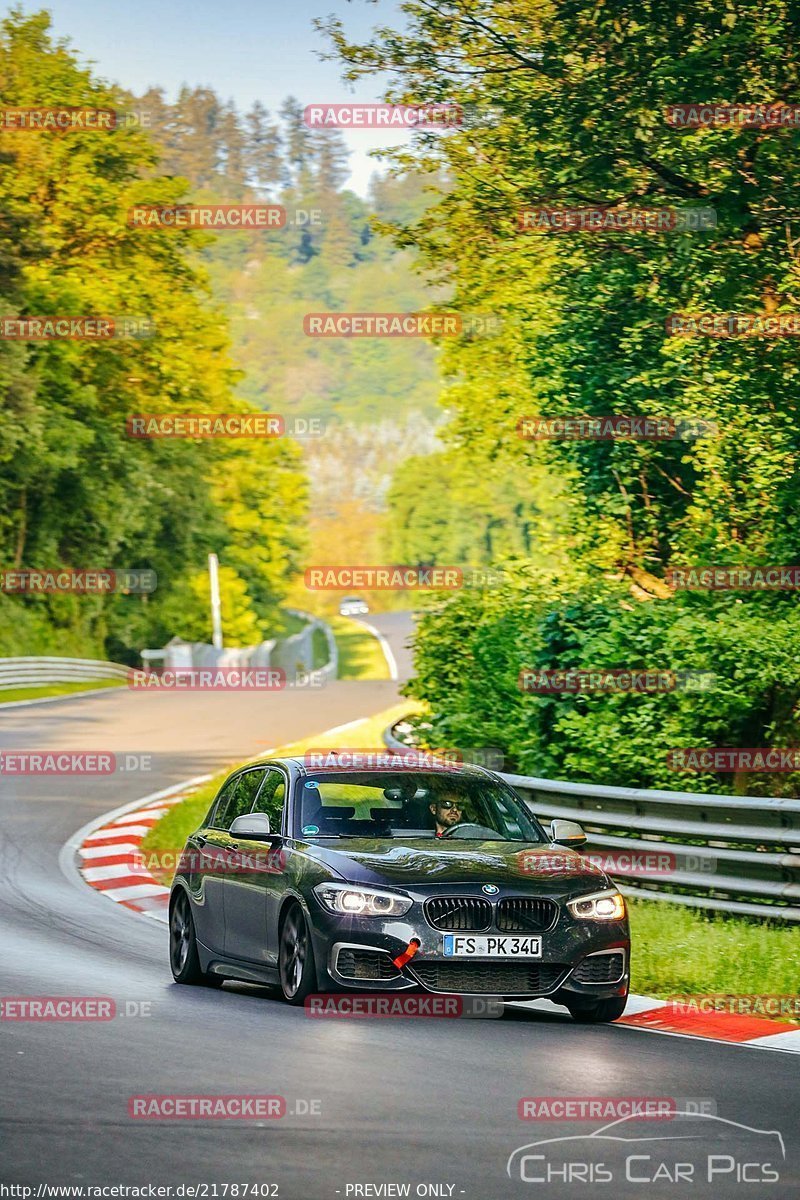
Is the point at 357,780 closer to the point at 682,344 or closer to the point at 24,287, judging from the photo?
the point at 682,344

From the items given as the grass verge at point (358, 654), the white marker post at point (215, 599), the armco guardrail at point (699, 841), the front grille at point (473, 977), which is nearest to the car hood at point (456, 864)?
the front grille at point (473, 977)

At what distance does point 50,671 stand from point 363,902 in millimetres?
44552

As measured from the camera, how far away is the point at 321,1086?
8.14 m

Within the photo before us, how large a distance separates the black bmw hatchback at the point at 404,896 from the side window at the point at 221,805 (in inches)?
13.6

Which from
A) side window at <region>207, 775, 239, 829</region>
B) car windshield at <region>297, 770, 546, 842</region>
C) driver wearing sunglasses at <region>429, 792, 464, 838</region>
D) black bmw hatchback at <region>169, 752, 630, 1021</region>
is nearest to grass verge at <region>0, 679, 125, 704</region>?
side window at <region>207, 775, 239, 829</region>

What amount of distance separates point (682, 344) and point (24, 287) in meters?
43.0

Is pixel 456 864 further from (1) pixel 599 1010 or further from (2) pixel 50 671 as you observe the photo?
(2) pixel 50 671

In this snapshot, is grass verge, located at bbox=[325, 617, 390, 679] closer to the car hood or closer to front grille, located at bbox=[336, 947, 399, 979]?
the car hood

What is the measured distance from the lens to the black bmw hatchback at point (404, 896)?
33.6ft

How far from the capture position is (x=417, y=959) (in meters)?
10.2

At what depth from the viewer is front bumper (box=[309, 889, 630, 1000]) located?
401 inches

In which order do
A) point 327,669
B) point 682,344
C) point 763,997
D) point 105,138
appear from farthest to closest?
point 327,669, point 105,138, point 682,344, point 763,997

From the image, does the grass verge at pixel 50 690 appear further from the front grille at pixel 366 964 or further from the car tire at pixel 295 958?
the front grille at pixel 366 964

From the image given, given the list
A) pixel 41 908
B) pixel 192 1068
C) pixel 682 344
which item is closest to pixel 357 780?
pixel 192 1068
